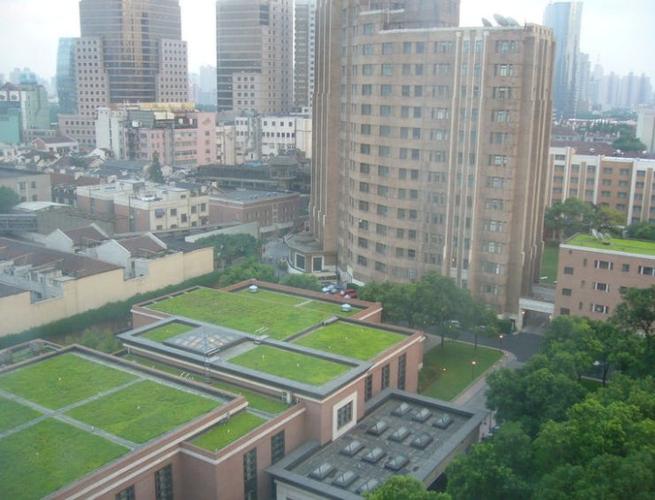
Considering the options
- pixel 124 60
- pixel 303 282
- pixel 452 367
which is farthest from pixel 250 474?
pixel 124 60

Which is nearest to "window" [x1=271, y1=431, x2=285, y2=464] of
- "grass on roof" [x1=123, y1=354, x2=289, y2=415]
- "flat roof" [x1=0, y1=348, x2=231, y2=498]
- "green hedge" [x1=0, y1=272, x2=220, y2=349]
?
"grass on roof" [x1=123, y1=354, x2=289, y2=415]

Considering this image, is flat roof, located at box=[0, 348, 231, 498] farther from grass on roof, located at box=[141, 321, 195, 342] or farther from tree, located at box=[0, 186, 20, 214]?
tree, located at box=[0, 186, 20, 214]


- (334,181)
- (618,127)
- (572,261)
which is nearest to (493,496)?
(572,261)

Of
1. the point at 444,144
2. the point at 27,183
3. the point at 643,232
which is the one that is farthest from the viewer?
the point at 27,183

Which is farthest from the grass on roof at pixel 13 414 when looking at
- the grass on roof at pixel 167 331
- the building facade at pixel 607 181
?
the building facade at pixel 607 181

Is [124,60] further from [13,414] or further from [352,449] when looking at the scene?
[352,449]

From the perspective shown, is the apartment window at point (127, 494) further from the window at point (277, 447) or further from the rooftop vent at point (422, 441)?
→ the rooftop vent at point (422, 441)
